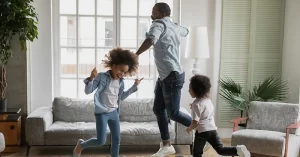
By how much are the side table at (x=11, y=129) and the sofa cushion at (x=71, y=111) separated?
19.2 inches

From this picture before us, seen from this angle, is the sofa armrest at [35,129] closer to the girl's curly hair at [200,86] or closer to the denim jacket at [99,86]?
the denim jacket at [99,86]

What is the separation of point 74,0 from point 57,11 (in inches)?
11.0

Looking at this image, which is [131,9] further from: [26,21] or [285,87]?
[285,87]

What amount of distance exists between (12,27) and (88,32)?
109 cm

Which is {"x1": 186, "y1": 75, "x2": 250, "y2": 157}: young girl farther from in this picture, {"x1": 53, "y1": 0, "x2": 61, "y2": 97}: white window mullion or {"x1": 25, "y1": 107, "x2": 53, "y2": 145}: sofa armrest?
{"x1": 53, "y1": 0, "x2": 61, "y2": 97}: white window mullion

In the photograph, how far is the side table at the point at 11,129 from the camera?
194 inches

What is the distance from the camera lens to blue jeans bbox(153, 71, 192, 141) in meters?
3.73

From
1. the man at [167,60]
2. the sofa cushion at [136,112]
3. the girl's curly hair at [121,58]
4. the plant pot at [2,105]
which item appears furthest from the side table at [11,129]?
the man at [167,60]

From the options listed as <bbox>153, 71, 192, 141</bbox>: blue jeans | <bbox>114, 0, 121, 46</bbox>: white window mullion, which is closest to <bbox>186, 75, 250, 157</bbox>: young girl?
<bbox>153, 71, 192, 141</bbox>: blue jeans

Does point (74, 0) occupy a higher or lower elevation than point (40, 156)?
higher

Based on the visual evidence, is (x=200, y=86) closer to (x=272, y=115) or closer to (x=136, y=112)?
(x=272, y=115)

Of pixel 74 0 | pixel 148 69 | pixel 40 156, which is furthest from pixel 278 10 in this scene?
pixel 40 156

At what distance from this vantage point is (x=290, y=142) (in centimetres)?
451

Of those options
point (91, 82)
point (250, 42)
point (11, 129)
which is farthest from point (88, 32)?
point (250, 42)
